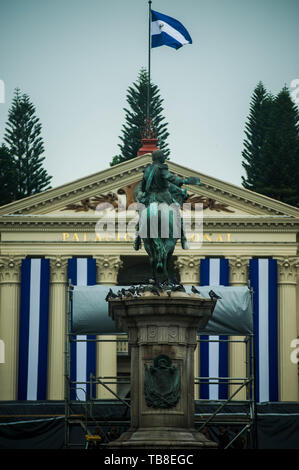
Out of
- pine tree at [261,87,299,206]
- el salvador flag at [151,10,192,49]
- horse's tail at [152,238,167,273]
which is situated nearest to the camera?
horse's tail at [152,238,167,273]

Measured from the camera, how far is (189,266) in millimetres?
61688

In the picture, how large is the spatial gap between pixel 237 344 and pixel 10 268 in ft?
40.7

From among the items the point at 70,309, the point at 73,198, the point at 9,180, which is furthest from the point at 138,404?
the point at 9,180

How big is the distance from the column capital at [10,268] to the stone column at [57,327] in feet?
5.71

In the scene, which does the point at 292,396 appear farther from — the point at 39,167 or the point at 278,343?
the point at 39,167

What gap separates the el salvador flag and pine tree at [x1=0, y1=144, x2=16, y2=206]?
23.3 metres

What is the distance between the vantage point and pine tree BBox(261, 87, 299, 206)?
78312mm

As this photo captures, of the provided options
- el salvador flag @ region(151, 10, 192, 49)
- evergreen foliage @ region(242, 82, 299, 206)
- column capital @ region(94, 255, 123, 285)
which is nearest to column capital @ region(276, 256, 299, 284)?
column capital @ region(94, 255, 123, 285)

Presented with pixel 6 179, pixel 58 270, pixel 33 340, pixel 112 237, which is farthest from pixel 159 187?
pixel 6 179

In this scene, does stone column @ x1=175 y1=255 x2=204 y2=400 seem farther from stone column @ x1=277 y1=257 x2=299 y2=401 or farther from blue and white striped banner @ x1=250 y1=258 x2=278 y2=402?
stone column @ x1=277 y1=257 x2=299 y2=401

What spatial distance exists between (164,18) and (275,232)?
1332cm

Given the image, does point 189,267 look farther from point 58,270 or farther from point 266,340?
point 58,270

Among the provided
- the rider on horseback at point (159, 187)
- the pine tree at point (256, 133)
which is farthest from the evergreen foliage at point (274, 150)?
the rider on horseback at point (159, 187)

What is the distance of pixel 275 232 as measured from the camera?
6212 centimetres
